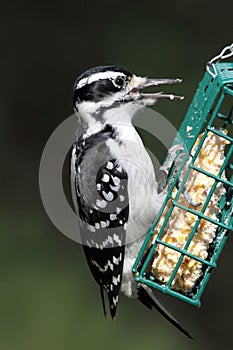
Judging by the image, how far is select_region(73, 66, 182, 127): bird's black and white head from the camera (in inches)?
128

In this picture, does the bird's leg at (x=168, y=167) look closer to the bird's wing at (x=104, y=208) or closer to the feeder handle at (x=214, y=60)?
the bird's wing at (x=104, y=208)

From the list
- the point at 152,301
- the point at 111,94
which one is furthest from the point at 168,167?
the point at 152,301

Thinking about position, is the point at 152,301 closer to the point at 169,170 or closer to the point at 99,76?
the point at 169,170

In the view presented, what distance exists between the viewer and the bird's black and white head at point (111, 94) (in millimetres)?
3256

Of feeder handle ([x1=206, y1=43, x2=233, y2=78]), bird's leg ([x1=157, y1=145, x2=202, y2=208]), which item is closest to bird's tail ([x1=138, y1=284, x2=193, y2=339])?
bird's leg ([x1=157, y1=145, x2=202, y2=208])

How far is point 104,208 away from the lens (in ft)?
10.9

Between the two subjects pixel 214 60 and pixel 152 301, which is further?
pixel 152 301

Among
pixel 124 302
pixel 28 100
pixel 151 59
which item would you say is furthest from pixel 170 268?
pixel 28 100

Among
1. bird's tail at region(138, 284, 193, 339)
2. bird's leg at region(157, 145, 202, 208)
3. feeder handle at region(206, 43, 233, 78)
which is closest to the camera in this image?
feeder handle at region(206, 43, 233, 78)

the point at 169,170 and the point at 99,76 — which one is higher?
the point at 99,76

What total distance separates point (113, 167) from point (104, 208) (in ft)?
0.59

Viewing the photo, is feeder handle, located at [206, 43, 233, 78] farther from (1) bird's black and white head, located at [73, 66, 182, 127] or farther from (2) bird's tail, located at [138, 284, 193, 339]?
(2) bird's tail, located at [138, 284, 193, 339]

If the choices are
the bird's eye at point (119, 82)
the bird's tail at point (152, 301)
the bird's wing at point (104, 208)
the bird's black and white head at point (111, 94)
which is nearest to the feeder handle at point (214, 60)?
the bird's black and white head at point (111, 94)

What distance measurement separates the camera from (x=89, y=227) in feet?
11.3
